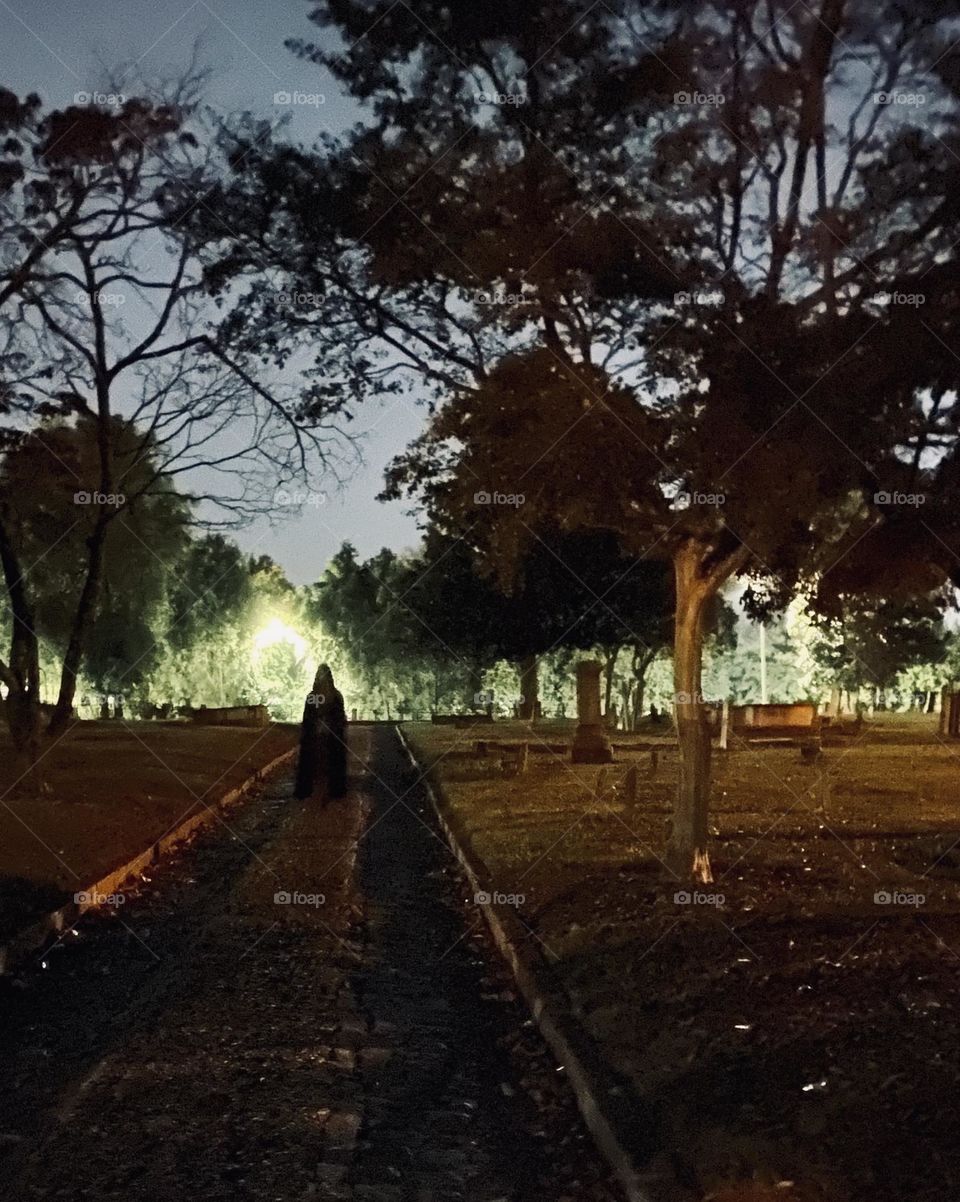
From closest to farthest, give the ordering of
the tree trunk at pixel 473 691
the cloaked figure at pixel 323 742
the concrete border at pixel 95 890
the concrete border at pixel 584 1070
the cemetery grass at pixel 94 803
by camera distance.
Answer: the concrete border at pixel 584 1070 < the concrete border at pixel 95 890 < the cemetery grass at pixel 94 803 < the cloaked figure at pixel 323 742 < the tree trunk at pixel 473 691

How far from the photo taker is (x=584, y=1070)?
7.27 metres

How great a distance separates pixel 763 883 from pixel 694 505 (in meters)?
3.64

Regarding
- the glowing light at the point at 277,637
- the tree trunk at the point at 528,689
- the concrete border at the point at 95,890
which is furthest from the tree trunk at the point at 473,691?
the concrete border at the point at 95,890

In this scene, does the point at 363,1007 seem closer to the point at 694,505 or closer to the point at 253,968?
the point at 253,968

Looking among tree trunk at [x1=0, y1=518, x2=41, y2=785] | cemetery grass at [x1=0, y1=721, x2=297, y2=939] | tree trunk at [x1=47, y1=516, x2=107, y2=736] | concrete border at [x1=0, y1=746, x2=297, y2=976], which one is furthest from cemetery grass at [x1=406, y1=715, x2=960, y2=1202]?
tree trunk at [x1=0, y1=518, x2=41, y2=785]

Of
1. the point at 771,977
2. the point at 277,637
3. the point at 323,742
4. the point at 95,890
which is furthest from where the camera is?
the point at 277,637

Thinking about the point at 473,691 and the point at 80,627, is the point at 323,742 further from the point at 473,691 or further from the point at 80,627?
the point at 473,691

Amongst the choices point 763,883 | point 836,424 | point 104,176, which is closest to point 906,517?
point 836,424

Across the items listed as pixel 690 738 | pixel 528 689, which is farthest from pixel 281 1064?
pixel 528 689

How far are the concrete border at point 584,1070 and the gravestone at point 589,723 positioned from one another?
19.9 meters

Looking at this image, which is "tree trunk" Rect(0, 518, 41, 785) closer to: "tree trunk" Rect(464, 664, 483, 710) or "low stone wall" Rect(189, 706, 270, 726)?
"low stone wall" Rect(189, 706, 270, 726)

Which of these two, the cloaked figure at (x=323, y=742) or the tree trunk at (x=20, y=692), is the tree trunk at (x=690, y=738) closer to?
the tree trunk at (x=20, y=692)

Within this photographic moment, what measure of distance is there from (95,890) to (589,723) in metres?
20.5

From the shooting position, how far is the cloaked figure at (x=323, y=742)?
2430 centimetres
